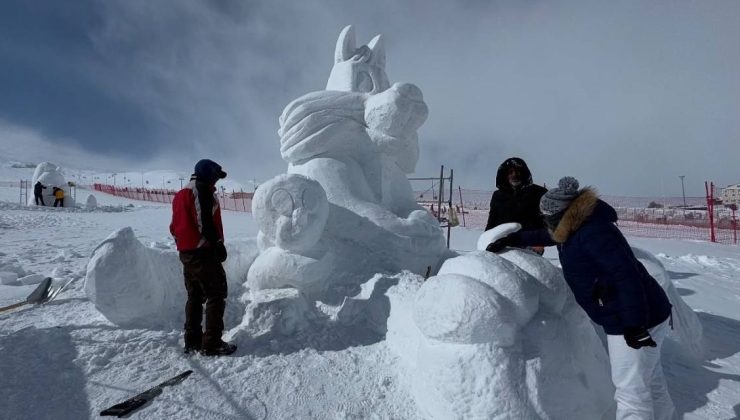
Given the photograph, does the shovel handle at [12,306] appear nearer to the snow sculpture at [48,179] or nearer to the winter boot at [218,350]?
the winter boot at [218,350]

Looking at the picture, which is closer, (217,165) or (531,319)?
(531,319)

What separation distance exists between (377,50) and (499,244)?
2.86 meters

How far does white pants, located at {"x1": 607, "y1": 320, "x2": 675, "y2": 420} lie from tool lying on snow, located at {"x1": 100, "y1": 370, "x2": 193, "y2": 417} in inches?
90.5

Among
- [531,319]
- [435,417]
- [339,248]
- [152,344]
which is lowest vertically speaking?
[435,417]

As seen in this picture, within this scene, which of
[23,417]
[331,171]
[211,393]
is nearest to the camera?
[23,417]

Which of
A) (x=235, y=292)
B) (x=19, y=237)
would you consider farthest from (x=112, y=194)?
(x=235, y=292)

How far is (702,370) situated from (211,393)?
3.15 meters

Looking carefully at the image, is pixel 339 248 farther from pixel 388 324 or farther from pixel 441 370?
pixel 441 370

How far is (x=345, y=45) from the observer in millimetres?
4180

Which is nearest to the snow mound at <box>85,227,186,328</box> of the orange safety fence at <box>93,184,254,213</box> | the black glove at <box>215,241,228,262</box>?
the black glove at <box>215,241,228,262</box>

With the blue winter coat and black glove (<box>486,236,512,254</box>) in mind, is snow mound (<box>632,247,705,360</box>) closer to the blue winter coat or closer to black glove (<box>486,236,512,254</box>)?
the blue winter coat

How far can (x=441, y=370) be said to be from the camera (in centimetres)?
184

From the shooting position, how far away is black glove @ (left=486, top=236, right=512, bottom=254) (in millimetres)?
2270

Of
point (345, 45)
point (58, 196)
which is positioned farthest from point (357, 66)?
point (58, 196)
